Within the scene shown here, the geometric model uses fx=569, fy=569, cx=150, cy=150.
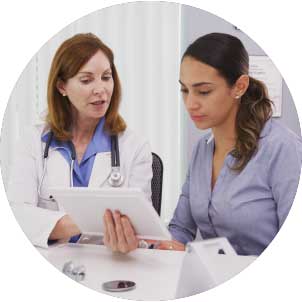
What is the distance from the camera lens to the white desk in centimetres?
A: 133

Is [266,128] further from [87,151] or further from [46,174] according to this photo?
[46,174]

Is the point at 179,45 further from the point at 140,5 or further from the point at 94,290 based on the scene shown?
the point at 94,290

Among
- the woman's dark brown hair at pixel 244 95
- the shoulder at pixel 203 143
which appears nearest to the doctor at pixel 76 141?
the shoulder at pixel 203 143

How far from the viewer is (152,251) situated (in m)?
1.37

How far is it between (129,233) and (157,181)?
14 centimetres

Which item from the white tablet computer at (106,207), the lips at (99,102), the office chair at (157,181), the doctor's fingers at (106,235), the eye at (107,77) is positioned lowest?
the doctor's fingers at (106,235)

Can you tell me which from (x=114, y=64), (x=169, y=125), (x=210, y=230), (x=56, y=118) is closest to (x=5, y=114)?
(x=56, y=118)

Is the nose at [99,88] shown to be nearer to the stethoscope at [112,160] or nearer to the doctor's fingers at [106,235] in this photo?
the stethoscope at [112,160]

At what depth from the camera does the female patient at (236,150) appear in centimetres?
132

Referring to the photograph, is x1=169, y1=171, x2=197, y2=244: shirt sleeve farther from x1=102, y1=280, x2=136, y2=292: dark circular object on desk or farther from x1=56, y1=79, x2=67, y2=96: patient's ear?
x1=56, y1=79, x2=67, y2=96: patient's ear

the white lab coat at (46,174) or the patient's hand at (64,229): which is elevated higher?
the white lab coat at (46,174)

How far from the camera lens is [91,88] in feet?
4.43

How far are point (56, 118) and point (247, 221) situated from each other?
0.52 m

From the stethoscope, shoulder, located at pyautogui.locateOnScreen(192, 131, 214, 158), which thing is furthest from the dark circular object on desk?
shoulder, located at pyautogui.locateOnScreen(192, 131, 214, 158)
